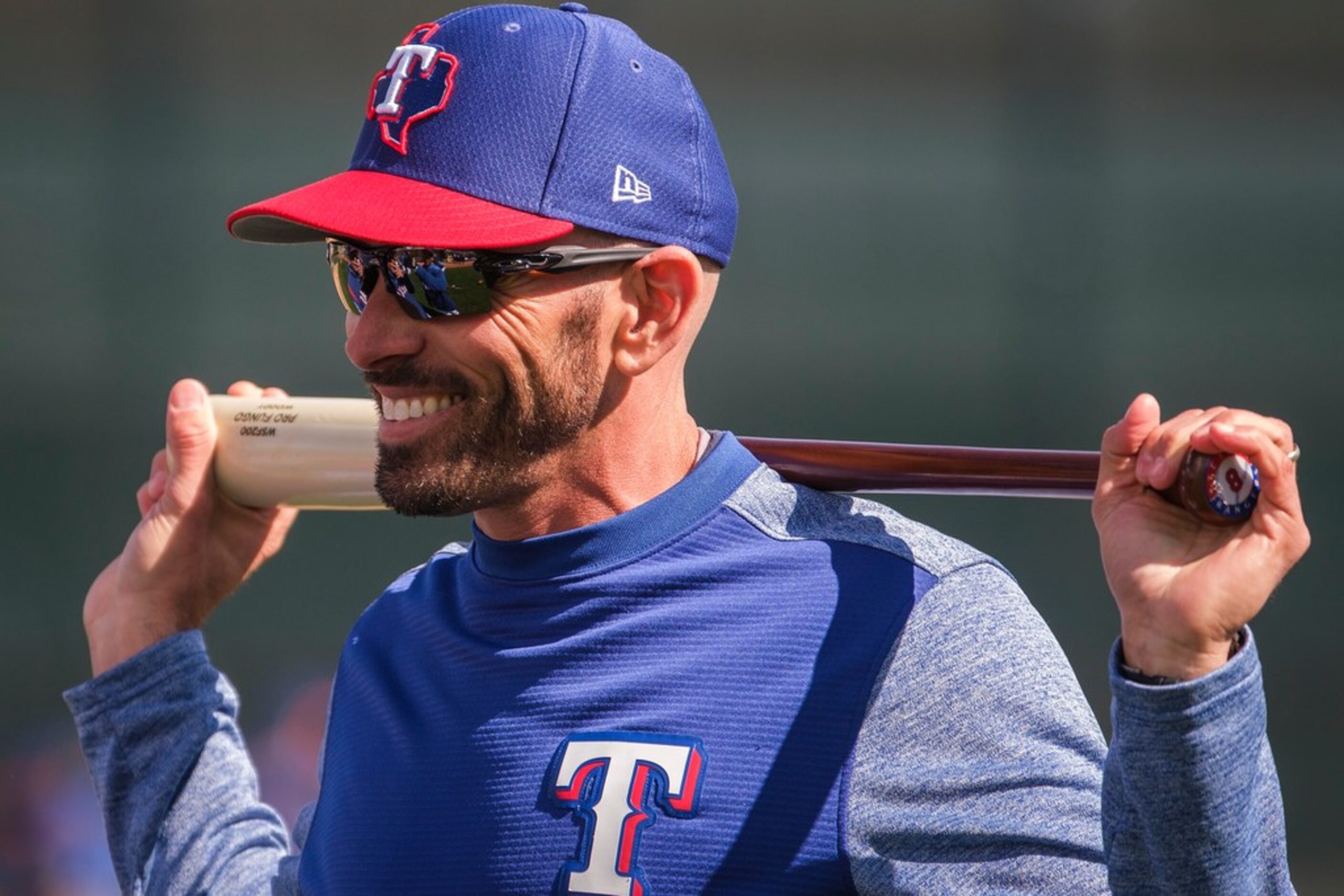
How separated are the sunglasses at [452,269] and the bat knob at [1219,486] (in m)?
0.71

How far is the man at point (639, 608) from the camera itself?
56.4 inches

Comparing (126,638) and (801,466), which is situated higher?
(801,466)

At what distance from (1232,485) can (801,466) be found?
68 centimetres

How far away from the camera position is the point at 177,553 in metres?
2.29

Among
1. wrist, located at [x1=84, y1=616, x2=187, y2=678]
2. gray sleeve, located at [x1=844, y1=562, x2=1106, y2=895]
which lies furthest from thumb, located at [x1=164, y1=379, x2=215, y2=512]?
gray sleeve, located at [x1=844, y1=562, x2=1106, y2=895]

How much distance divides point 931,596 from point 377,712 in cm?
68

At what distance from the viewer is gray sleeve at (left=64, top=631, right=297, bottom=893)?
2094 mm

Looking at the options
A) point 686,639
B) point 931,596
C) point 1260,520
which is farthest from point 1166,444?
point 686,639

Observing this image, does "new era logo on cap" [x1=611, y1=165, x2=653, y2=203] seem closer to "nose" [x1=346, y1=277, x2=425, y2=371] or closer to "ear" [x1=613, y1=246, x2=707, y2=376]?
"ear" [x1=613, y1=246, x2=707, y2=376]

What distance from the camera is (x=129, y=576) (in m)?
2.27

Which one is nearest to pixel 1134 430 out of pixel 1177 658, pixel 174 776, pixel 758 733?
pixel 1177 658

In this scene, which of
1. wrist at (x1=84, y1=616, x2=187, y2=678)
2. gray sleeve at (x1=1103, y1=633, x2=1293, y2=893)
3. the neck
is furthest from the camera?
wrist at (x1=84, y1=616, x2=187, y2=678)

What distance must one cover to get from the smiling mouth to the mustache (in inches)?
0.4

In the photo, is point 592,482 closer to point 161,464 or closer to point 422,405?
point 422,405
